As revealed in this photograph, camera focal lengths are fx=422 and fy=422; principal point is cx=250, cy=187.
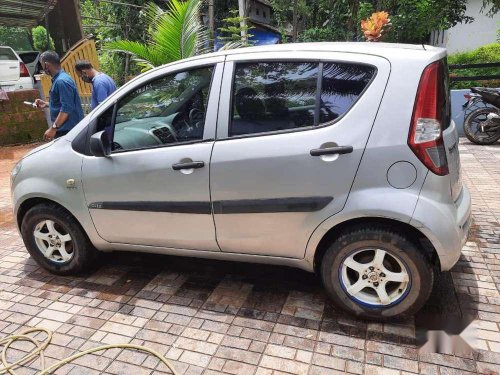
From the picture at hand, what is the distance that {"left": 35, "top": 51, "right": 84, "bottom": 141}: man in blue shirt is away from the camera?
4684 mm

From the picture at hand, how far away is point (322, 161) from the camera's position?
251cm

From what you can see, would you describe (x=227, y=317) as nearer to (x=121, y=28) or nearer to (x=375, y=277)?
(x=375, y=277)

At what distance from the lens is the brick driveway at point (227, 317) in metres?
2.40

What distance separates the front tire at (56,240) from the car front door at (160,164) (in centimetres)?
27

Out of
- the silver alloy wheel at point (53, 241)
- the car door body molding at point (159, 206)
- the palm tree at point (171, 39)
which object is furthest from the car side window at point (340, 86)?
the palm tree at point (171, 39)

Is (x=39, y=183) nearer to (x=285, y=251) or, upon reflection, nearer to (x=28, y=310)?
(x=28, y=310)

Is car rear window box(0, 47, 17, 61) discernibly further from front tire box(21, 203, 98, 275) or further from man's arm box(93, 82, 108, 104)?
front tire box(21, 203, 98, 275)

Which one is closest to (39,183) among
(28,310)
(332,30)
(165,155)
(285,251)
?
(28,310)

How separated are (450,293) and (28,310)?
304cm

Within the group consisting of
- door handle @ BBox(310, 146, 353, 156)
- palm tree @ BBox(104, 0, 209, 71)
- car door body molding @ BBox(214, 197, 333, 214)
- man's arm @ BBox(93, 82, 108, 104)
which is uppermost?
palm tree @ BBox(104, 0, 209, 71)

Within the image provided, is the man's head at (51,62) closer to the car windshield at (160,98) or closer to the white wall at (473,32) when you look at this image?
the car windshield at (160,98)

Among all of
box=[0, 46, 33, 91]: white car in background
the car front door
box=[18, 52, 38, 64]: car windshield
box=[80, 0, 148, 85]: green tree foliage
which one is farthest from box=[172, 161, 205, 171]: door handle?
box=[18, 52, 38, 64]: car windshield

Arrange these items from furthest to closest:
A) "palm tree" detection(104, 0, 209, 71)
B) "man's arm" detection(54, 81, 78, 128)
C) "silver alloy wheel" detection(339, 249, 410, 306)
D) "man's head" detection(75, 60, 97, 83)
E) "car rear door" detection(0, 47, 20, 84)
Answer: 1. "car rear door" detection(0, 47, 20, 84)
2. "palm tree" detection(104, 0, 209, 71)
3. "man's head" detection(75, 60, 97, 83)
4. "man's arm" detection(54, 81, 78, 128)
5. "silver alloy wheel" detection(339, 249, 410, 306)

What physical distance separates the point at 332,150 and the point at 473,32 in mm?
17510
